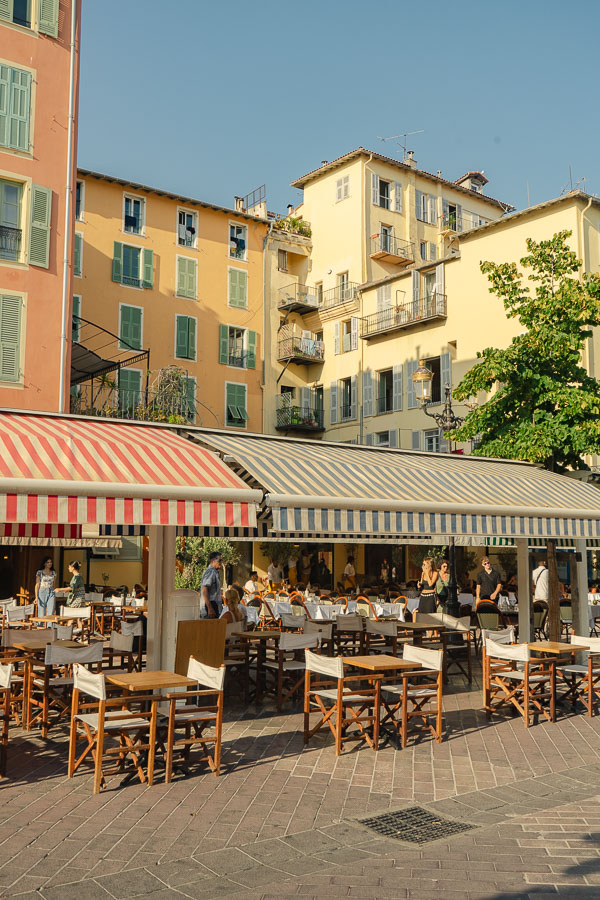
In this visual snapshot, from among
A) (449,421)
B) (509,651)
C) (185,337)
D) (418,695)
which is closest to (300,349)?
(185,337)

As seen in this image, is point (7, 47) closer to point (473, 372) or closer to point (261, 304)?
point (473, 372)

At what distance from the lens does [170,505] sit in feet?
24.6

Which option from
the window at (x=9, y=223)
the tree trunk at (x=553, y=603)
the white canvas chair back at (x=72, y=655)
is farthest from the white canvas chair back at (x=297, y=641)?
the window at (x=9, y=223)

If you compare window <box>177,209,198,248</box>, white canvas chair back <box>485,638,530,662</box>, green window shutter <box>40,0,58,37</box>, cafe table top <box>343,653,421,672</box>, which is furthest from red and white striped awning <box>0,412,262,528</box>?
window <box>177,209,198,248</box>

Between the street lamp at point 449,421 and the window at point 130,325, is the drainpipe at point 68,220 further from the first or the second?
the window at point 130,325

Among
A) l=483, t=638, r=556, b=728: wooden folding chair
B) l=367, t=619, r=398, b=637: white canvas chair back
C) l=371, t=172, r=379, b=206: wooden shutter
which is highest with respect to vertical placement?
l=371, t=172, r=379, b=206: wooden shutter

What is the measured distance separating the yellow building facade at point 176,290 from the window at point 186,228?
4 cm

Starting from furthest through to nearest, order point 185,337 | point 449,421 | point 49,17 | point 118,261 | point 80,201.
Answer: point 185,337
point 118,261
point 80,201
point 49,17
point 449,421

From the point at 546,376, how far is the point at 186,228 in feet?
67.9

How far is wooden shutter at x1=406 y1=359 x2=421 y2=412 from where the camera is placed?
99.8 ft

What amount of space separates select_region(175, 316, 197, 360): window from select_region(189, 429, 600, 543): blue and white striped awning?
19804mm

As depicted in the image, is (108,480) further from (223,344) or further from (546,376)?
(223,344)

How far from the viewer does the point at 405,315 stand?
102 ft

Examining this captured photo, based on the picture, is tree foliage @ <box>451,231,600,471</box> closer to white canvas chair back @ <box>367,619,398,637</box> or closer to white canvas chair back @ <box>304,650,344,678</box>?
white canvas chair back @ <box>367,619,398,637</box>
